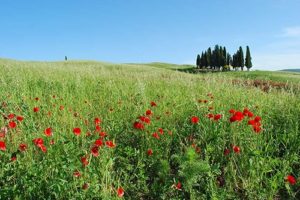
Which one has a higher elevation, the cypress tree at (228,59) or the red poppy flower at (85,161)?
the cypress tree at (228,59)

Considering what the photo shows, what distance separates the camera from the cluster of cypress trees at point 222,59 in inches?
2562

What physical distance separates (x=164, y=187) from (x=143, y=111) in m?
2.18

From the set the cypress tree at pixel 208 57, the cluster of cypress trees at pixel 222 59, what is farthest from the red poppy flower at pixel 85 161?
the cypress tree at pixel 208 57

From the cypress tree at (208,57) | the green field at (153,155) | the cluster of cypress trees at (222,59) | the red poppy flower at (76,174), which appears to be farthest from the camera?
the cypress tree at (208,57)

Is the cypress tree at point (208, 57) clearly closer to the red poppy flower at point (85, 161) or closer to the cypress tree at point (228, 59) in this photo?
the cypress tree at point (228, 59)

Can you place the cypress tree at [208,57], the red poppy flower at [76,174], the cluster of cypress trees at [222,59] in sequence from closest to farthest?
the red poppy flower at [76,174] < the cluster of cypress trees at [222,59] < the cypress tree at [208,57]

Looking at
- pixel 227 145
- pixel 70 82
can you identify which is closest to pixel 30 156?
pixel 227 145

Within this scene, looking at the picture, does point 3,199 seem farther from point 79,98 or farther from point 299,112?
point 299,112

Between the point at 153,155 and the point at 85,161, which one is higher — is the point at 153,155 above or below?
below

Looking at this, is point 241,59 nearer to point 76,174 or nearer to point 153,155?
point 153,155

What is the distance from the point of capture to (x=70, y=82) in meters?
8.75

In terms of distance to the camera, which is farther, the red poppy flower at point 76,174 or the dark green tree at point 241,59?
the dark green tree at point 241,59

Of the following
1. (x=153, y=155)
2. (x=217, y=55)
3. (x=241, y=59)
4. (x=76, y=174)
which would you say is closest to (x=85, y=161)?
(x=76, y=174)

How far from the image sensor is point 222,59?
226 ft
